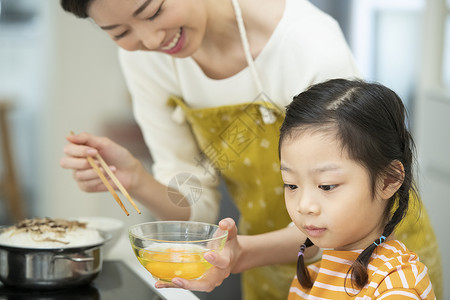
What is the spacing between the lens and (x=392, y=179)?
3.72 feet

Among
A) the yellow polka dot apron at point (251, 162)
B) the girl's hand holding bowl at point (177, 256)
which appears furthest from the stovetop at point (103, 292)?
the yellow polka dot apron at point (251, 162)

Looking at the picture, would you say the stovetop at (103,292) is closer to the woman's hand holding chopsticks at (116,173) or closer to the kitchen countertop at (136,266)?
the kitchen countertop at (136,266)

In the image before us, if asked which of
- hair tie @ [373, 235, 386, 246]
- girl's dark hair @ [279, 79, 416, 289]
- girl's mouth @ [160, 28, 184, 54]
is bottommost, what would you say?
hair tie @ [373, 235, 386, 246]

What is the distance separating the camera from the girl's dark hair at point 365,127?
110cm

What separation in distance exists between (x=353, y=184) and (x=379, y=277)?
0.53 feet

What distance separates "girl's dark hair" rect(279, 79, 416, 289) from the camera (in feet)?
3.62

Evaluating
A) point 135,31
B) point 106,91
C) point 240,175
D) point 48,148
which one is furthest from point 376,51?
point 135,31

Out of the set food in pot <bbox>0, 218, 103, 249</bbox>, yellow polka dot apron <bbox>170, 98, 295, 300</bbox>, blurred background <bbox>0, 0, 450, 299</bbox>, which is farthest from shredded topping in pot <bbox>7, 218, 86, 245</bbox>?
blurred background <bbox>0, 0, 450, 299</bbox>

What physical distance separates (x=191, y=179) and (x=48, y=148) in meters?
3.46

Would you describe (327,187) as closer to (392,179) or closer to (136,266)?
(392,179)

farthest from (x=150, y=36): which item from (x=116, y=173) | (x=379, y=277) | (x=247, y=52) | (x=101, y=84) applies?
(x=101, y=84)

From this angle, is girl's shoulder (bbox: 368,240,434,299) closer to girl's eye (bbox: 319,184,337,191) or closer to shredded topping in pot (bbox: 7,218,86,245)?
girl's eye (bbox: 319,184,337,191)

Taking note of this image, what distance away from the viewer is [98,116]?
4219mm

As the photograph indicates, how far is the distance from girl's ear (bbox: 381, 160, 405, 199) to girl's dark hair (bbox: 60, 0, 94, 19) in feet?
2.38
